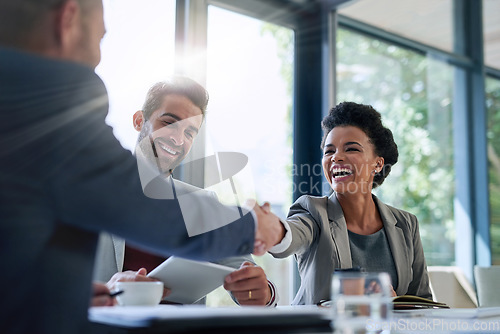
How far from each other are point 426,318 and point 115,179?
3.00ft

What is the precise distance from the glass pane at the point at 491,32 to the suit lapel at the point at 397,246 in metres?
3.20

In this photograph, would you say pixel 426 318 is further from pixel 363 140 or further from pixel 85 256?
pixel 363 140

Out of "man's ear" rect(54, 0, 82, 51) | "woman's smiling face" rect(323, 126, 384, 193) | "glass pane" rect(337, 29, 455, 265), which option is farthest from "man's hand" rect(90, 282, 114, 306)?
"glass pane" rect(337, 29, 455, 265)

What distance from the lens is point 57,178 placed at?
0.67 m

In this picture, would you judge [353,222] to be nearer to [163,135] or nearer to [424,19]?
[163,135]

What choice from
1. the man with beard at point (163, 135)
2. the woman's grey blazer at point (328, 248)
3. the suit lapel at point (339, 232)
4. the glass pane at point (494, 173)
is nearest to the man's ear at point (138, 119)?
the man with beard at point (163, 135)

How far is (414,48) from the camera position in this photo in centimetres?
454

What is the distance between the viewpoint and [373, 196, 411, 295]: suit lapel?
6.89 ft

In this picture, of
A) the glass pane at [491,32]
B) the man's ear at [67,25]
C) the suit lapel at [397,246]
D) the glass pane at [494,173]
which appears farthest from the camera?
the glass pane at [491,32]

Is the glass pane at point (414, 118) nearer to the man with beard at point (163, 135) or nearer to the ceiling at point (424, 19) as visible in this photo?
the ceiling at point (424, 19)

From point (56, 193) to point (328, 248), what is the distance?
149 cm

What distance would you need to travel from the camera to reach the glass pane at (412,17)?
417 centimetres

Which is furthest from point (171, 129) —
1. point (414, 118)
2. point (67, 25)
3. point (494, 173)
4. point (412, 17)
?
point (494, 173)

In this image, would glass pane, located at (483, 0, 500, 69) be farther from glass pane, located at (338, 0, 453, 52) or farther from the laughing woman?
the laughing woman
